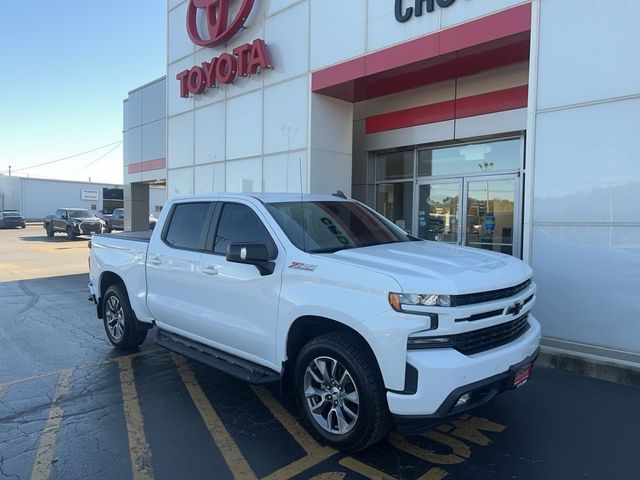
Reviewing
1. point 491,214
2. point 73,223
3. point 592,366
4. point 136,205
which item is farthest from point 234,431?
point 73,223

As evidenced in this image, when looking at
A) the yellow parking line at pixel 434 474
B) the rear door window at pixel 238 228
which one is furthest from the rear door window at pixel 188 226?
the yellow parking line at pixel 434 474

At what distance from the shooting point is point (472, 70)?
902 cm

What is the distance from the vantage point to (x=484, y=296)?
3445 millimetres

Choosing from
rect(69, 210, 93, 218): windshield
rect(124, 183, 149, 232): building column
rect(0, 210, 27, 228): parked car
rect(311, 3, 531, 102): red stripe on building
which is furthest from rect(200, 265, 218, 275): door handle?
rect(0, 210, 27, 228): parked car

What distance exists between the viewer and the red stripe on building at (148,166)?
747 inches

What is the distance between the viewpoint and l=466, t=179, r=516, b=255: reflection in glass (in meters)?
9.34

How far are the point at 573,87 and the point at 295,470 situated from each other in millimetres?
5439

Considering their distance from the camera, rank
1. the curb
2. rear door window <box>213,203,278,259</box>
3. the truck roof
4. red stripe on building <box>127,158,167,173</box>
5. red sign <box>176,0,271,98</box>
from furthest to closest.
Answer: red stripe on building <box>127,158,167,173</box>
red sign <box>176,0,271,98</box>
the curb
the truck roof
rear door window <box>213,203,278,259</box>

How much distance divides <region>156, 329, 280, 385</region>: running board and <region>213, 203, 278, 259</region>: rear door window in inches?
38.0

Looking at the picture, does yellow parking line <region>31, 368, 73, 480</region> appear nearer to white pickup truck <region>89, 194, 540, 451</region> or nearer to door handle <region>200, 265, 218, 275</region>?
white pickup truck <region>89, 194, 540, 451</region>

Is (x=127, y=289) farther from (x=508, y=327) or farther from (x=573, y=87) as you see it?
(x=573, y=87)

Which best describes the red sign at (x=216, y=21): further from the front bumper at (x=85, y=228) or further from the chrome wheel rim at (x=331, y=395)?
the front bumper at (x=85, y=228)

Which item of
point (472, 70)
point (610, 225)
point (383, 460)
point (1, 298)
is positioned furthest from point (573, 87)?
point (1, 298)

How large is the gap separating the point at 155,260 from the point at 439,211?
22.3ft
